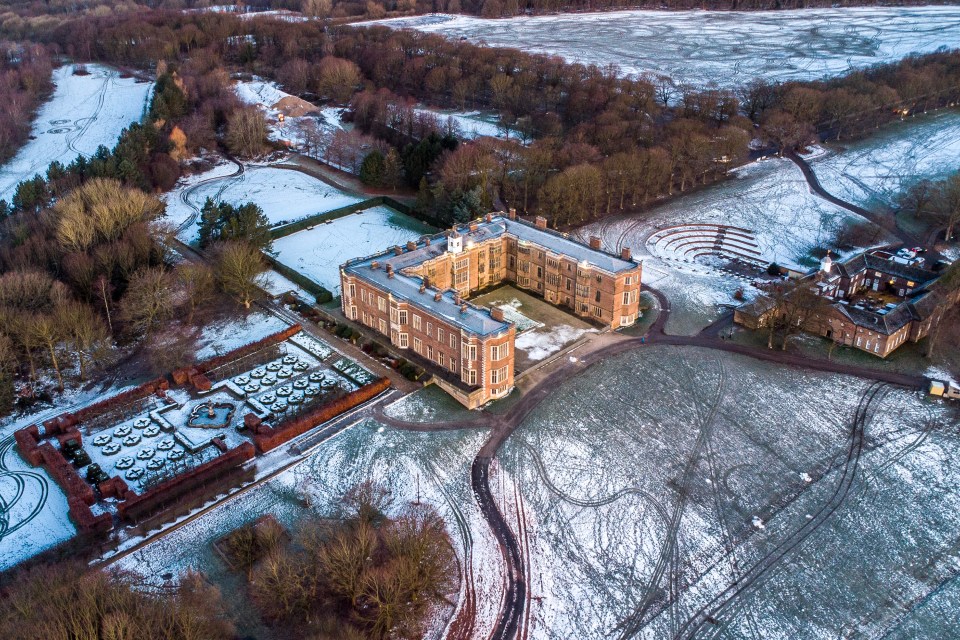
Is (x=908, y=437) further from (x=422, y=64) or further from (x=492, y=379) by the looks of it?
(x=422, y=64)

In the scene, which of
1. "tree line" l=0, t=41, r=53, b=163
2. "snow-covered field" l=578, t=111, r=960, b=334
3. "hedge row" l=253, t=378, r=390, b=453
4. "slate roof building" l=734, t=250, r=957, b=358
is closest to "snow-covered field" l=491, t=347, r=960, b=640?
"slate roof building" l=734, t=250, r=957, b=358

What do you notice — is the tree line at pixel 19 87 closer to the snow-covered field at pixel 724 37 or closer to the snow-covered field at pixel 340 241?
the snow-covered field at pixel 340 241

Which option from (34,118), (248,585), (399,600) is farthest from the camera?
(34,118)

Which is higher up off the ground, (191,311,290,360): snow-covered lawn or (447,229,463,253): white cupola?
(447,229,463,253): white cupola

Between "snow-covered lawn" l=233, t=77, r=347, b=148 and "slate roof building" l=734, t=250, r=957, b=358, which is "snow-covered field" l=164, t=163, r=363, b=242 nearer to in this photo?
"snow-covered lawn" l=233, t=77, r=347, b=148

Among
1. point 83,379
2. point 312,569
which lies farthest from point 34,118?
point 312,569

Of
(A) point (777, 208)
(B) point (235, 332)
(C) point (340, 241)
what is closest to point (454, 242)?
(B) point (235, 332)
